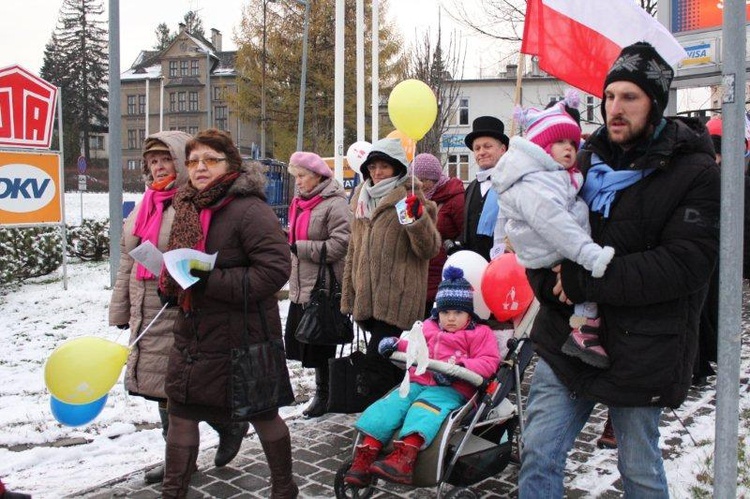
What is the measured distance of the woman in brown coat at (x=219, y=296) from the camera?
3.72 meters

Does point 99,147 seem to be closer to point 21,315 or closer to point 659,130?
point 21,315

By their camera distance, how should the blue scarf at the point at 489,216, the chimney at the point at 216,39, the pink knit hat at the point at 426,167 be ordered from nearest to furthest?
the blue scarf at the point at 489,216, the pink knit hat at the point at 426,167, the chimney at the point at 216,39

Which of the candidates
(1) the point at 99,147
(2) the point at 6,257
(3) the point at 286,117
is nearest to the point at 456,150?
(3) the point at 286,117

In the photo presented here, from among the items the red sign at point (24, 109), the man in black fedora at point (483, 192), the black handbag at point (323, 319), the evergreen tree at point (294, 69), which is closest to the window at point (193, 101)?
the evergreen tree at point (294, 69)

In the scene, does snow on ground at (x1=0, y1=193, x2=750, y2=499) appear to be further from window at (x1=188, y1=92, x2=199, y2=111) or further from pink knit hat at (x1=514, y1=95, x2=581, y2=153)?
window at (x1=188, y1=92, x2=199, y2=111)

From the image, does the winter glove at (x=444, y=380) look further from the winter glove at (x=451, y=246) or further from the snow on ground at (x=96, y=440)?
the winter glove at (x=451, y=246)

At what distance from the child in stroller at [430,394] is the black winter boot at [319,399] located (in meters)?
1.80

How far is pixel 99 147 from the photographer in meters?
79.4

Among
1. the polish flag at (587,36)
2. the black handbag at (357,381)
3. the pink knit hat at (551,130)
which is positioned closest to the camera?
the pink knit hat at (551,130)

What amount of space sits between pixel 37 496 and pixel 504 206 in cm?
337

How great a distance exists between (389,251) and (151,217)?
5.31ft

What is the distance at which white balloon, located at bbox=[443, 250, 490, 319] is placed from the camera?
4.23 metres

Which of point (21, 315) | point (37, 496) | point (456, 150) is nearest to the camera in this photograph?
point (37, 496)

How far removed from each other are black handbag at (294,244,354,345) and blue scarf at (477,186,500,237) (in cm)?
129
